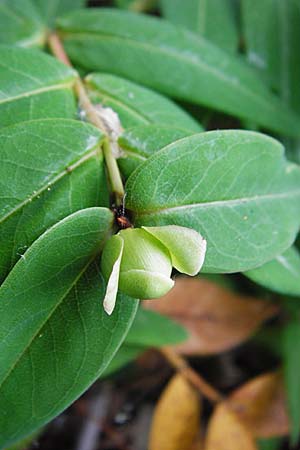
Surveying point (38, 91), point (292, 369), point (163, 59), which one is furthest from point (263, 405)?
point (38, 91)

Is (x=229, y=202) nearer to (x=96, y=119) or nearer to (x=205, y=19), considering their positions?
(x=96, y=119)

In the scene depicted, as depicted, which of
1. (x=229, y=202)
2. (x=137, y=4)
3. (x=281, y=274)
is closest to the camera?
(x=229, y=202)

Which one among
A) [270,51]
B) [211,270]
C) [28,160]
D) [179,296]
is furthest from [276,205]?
[179,296]

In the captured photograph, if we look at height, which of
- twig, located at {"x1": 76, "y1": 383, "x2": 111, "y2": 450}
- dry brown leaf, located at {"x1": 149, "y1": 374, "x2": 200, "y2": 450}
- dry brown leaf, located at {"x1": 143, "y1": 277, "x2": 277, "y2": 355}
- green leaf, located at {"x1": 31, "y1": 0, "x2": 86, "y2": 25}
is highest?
green leaf, located at {"x1": 31, "y1": 0, "x2": 86, "y2": 25}

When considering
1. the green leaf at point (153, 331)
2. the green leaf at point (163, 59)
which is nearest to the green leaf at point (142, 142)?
the green leaf at point (163, 59)

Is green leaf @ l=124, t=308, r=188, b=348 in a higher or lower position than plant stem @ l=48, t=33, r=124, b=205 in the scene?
lower

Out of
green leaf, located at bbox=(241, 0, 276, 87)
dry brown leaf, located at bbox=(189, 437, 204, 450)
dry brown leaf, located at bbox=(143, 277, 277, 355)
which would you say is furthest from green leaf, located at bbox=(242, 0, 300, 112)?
dry brown leaf, located at bbox=(189, 437, 204, 450)

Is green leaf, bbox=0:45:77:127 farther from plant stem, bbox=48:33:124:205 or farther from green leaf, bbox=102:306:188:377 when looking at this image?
green leaf, bbox=102:306:188:377
